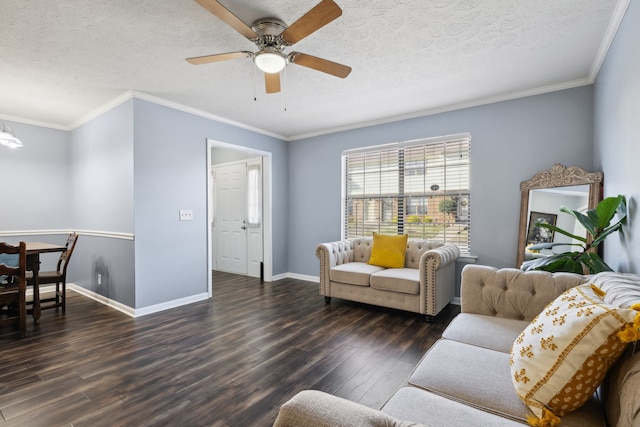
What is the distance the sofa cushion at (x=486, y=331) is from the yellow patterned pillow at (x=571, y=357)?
1.68ft

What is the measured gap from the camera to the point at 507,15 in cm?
218

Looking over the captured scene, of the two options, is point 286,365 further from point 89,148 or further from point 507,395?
point 89,148

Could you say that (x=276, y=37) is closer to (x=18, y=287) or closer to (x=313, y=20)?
(x=313, y=20)

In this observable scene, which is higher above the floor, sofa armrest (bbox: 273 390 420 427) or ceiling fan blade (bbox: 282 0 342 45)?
ceiling fan blade (bbox: 282 0 342 45)

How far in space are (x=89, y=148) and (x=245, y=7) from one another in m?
3.70

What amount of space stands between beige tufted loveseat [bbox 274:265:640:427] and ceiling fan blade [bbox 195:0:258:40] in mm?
1940

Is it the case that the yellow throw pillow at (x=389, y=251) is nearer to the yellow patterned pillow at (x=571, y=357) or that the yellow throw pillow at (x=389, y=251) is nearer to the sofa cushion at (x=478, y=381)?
the sofa cushion at (x=478, y=381)

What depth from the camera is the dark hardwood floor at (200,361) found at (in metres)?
1.89

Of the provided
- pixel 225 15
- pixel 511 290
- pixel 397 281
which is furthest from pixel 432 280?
pixel 225 15

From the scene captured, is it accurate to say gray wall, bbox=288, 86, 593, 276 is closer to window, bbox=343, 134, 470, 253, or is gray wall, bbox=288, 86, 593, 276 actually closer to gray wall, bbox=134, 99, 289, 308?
window, bbox=343, 134, 470, 253

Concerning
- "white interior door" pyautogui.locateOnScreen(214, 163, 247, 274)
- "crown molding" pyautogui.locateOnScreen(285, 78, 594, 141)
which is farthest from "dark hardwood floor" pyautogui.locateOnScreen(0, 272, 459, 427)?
"crown molding" pyautogui.locateOnScreen(285, 78, 594, 141)

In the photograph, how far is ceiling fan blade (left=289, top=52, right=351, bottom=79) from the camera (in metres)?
2.32

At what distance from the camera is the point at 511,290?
2119mm

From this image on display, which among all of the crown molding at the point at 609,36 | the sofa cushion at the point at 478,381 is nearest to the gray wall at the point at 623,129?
the crown molding at the point at 609,36
